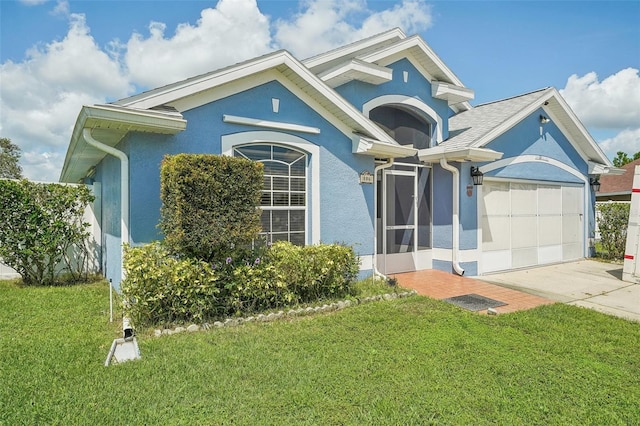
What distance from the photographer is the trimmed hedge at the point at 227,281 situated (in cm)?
617

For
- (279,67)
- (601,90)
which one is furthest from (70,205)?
(601,90)

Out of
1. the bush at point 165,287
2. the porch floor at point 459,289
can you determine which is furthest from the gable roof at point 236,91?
the porch floor at point 459,289

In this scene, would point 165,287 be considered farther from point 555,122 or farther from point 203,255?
point 555,122

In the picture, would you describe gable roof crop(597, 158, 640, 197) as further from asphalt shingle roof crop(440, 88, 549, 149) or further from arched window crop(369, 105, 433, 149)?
arched window crop(369, 105, 433, 149)

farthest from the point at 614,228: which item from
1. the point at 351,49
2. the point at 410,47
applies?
the point at 351,49

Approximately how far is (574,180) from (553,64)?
500 centimetres

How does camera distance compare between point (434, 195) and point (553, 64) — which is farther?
point (553, 64)

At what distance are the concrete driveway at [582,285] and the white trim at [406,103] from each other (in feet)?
17.1

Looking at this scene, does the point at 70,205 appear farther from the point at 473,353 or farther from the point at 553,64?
the point at 553,64

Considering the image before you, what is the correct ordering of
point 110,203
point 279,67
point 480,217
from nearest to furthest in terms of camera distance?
point 279,67 < point 110,203 < point 480,217

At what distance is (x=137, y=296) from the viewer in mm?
6066

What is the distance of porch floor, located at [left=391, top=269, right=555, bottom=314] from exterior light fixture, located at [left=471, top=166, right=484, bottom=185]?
3.11m

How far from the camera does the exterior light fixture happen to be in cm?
1153

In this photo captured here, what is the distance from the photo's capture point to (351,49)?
11.3m
